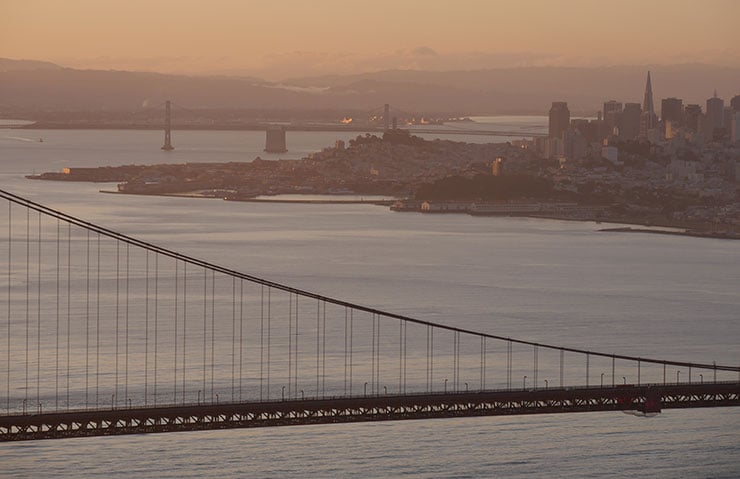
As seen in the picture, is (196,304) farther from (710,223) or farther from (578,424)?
(710,223)

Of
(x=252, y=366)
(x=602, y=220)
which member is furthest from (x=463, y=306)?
(x=602, y=220)

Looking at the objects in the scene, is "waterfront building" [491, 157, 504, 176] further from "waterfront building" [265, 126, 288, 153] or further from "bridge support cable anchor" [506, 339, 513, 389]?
"bridge support cable anchor" [506, 339, 513, 389]

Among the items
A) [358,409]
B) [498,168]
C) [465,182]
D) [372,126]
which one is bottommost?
[465,182]

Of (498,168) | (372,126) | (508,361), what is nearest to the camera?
(508,361)

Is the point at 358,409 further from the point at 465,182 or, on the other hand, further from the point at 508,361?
the point at 465,182

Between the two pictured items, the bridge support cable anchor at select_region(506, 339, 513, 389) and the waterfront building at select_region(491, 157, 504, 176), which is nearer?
the bridge support cable anchor at select_region(506, 339, 513, 389)

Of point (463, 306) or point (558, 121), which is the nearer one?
point (463, 306)

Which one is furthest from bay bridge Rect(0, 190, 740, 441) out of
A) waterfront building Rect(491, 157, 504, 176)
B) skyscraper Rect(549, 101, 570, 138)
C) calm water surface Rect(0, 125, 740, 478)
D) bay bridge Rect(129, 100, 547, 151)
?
bay bridge Rect(129, 100, 547, 151)
